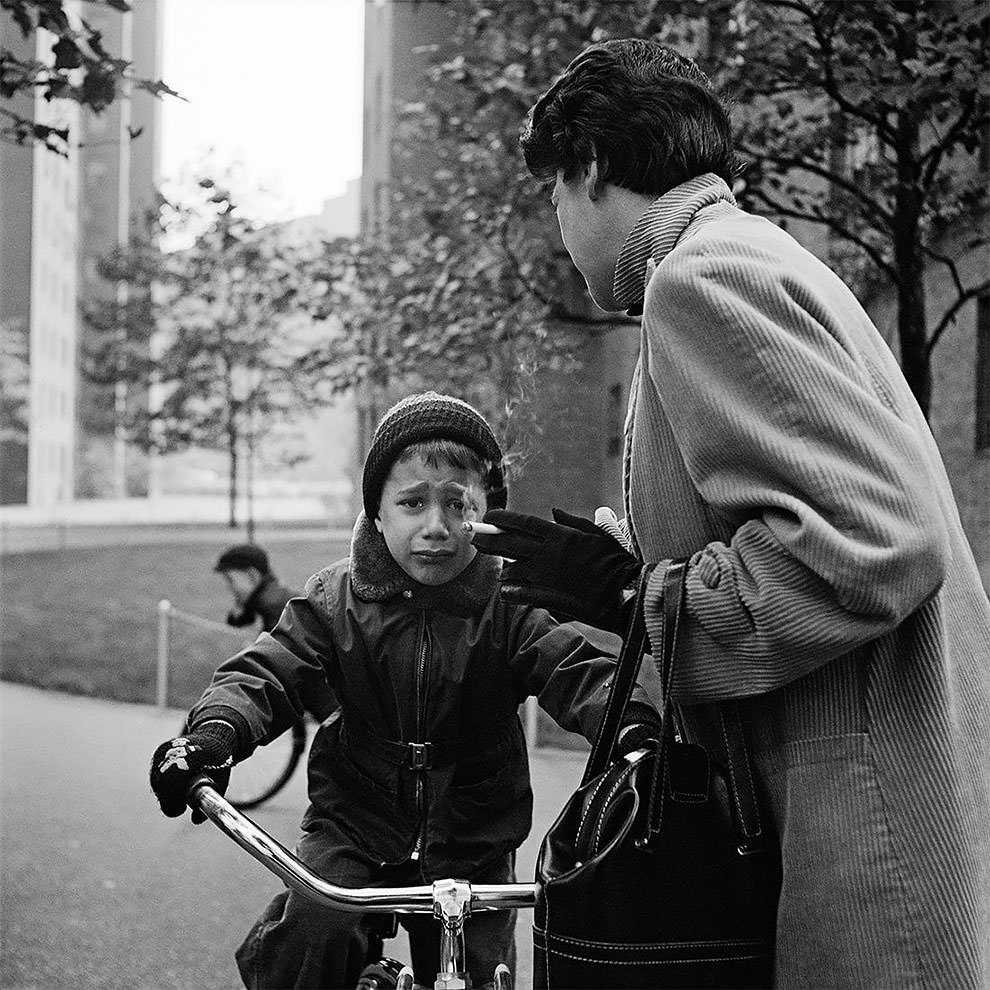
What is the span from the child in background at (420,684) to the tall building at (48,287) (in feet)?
116

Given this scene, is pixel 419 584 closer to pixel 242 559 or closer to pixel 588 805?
pixel 588 805

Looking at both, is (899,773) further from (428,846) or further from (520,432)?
(520,432)

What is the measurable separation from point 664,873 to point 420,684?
1168 millimetres

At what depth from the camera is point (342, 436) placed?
42.0 meters

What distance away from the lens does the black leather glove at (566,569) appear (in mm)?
2160

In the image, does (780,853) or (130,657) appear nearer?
(780,853)

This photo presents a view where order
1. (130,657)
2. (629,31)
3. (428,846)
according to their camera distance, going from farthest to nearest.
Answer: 1. (130,657)
2. (629,31)
3. (428,846)

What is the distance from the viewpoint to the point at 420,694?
10.3 ft

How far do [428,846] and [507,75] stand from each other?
24.3ft

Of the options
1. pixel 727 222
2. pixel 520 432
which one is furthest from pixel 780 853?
pixel 520 432

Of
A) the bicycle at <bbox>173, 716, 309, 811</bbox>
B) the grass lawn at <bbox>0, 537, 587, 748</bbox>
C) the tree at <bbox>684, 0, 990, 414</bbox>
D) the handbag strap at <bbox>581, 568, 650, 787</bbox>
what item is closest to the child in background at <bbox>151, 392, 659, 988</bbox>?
the handbag strap at <bbox>581, 568, 650, 787</bbox>

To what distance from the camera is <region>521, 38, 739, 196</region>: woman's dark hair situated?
2.31 metres

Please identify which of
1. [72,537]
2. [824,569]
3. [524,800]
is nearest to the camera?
[824,569]

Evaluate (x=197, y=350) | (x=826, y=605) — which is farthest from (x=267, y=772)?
(x=197, y=350)
